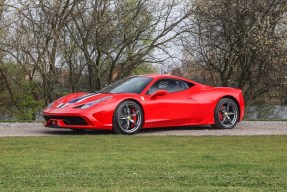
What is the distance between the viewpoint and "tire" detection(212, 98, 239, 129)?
37.3ft

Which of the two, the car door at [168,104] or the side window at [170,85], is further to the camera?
the side window at [170,85]

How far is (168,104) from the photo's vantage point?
10609 millimetres

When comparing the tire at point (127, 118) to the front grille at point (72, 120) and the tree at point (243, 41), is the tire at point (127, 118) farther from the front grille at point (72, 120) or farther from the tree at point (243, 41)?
the tree at point (243, 41)

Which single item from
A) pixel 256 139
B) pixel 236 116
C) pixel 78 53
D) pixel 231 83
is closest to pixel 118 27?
pixel 78 53

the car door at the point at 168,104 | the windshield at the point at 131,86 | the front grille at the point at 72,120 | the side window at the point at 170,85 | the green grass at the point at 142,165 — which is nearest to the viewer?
the green grass at the point at 142,165

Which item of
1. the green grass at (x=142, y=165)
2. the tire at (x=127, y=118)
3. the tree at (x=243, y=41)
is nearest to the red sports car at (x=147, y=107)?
the tire at (x=127, y=118)

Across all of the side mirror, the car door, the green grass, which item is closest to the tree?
the car door

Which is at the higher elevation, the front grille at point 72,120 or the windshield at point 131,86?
the windshield at point 131,86

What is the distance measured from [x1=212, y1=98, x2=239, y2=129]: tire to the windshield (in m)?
1.85

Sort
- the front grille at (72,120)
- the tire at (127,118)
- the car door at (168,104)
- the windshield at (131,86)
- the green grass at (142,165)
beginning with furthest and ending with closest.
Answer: the windshield at (131,86)
the car door at (168,104)
the tire at (127,118)
the front grille at (72,120)
the green grass at (142,165)

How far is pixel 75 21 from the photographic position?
74.2ft

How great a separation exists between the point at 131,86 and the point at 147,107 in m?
0.73

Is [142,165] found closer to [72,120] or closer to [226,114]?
[72,120]

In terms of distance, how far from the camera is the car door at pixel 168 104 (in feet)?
34.1
